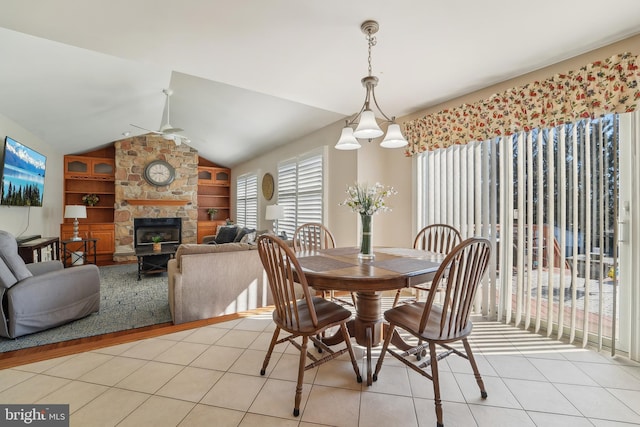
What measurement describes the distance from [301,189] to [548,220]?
3592 millimetres

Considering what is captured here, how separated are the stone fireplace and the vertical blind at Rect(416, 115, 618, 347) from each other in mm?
6576

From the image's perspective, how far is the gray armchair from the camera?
2.35m

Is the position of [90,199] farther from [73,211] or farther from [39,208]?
[39,208]

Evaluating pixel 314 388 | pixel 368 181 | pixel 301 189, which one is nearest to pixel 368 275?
pixel 314 388

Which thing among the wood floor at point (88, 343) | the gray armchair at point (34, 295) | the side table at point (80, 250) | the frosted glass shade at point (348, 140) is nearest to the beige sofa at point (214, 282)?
the wood floor at point (88, 343)

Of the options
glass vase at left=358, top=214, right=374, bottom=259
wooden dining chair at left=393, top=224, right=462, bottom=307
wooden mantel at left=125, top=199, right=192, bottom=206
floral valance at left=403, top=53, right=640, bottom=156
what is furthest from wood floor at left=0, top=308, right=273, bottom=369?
wooden mantel at left=125, top=199, right=192, bottom=206

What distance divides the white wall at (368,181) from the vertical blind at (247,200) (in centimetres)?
315

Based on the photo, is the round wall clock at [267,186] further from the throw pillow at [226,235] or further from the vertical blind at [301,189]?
the throw pillow at [226,235]

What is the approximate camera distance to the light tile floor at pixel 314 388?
1.51m

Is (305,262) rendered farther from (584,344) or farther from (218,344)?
(584,344)

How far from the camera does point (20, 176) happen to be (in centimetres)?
385

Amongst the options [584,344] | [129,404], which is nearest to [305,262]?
[129,404]

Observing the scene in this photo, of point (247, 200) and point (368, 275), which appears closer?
point (368, 275)

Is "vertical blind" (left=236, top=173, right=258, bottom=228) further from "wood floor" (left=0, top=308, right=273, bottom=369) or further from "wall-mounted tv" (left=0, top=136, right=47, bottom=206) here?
"wood floor" (left=0, top=308, right=273, bottom=369)
